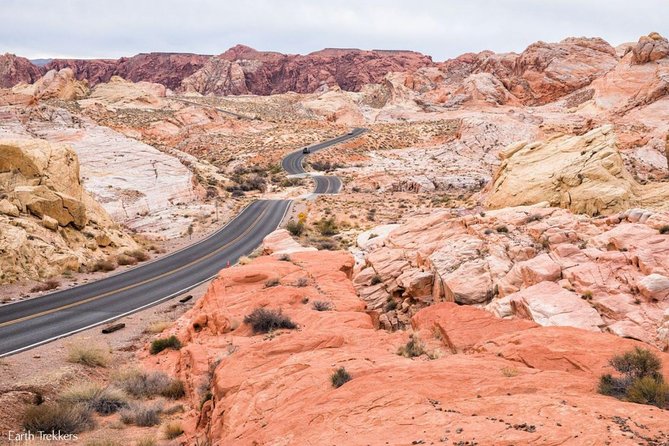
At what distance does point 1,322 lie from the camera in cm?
2150

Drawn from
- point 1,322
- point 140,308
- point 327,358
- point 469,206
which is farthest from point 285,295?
point 469,206

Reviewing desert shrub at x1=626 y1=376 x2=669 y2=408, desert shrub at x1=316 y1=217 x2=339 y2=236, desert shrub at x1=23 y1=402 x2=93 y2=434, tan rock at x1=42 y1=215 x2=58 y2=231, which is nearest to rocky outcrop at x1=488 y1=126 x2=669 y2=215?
desert shrub at x1=316 y1=217 x2=339 y2=236

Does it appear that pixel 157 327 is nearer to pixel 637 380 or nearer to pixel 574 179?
pixel 637 380

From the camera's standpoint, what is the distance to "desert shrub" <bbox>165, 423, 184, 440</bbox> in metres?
11.3

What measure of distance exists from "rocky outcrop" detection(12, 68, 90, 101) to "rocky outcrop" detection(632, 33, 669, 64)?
380ft

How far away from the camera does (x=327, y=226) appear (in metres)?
41.7

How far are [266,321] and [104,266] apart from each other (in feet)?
70.7

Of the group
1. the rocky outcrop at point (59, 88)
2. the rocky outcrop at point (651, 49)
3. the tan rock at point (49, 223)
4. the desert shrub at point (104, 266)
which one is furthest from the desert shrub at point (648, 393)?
the rocky outcrop at point (59, 88)

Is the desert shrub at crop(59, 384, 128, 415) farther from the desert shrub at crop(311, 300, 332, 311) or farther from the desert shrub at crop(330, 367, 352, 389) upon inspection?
the desert shrub at crop(330, 367, 352, 389)

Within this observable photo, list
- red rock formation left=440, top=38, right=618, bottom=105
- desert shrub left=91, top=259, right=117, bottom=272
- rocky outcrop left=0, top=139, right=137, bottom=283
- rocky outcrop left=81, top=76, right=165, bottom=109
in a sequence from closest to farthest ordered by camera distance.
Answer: rocky outcrop left=0, top=139, right=137, bottom=283, desert shrub left=91, top=259, right=117, bottom=272, red rock formation left=440, top=38, right=618, bottom=105, rocky outcrop left=81, top=76, right=165, bottom=109

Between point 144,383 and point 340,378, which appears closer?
point 340,378

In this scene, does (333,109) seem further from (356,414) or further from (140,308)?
(356,414)

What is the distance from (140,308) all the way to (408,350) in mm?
18433

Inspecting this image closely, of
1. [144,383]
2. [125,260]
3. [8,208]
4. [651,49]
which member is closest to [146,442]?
[144,383]
